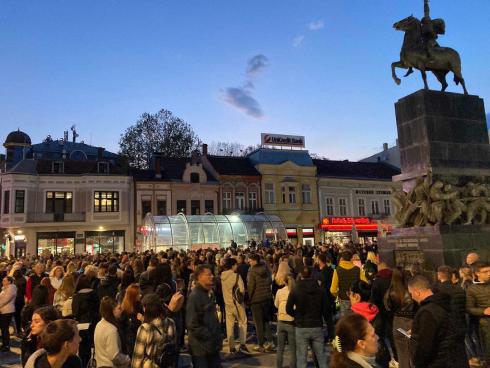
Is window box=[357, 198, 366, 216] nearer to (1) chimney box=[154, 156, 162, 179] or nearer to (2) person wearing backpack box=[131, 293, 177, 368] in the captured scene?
(1) chimney box=[154, 156, 162, 179]

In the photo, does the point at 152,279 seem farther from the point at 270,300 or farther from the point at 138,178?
the point at 138,178

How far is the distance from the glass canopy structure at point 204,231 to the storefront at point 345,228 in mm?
12056

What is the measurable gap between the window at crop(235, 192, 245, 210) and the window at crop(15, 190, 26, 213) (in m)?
19.3

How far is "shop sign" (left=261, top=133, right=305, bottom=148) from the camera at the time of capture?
44641 mm

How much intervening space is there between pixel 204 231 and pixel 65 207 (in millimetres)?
14459

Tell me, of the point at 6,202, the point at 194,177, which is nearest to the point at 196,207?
the point at 194,177

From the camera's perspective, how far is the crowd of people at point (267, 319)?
3.44m

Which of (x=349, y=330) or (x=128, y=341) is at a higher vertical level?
(x=349, y=330)

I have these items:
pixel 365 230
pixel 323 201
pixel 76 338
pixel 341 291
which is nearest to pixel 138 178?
pixel 323 201

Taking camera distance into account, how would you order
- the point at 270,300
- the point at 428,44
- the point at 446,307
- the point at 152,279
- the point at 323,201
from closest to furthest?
the point at 446,307, the point at 152,279, the point at 270,300, the point at 428,44, the point at 323,201

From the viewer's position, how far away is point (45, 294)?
7621 millimetres

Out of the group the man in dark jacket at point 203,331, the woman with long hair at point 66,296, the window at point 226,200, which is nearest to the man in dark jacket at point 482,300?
the man in dark jacket at point 203,331

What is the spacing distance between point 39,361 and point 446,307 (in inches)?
157

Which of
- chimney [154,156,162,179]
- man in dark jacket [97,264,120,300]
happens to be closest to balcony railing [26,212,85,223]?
chimney [154,156,162,179]
